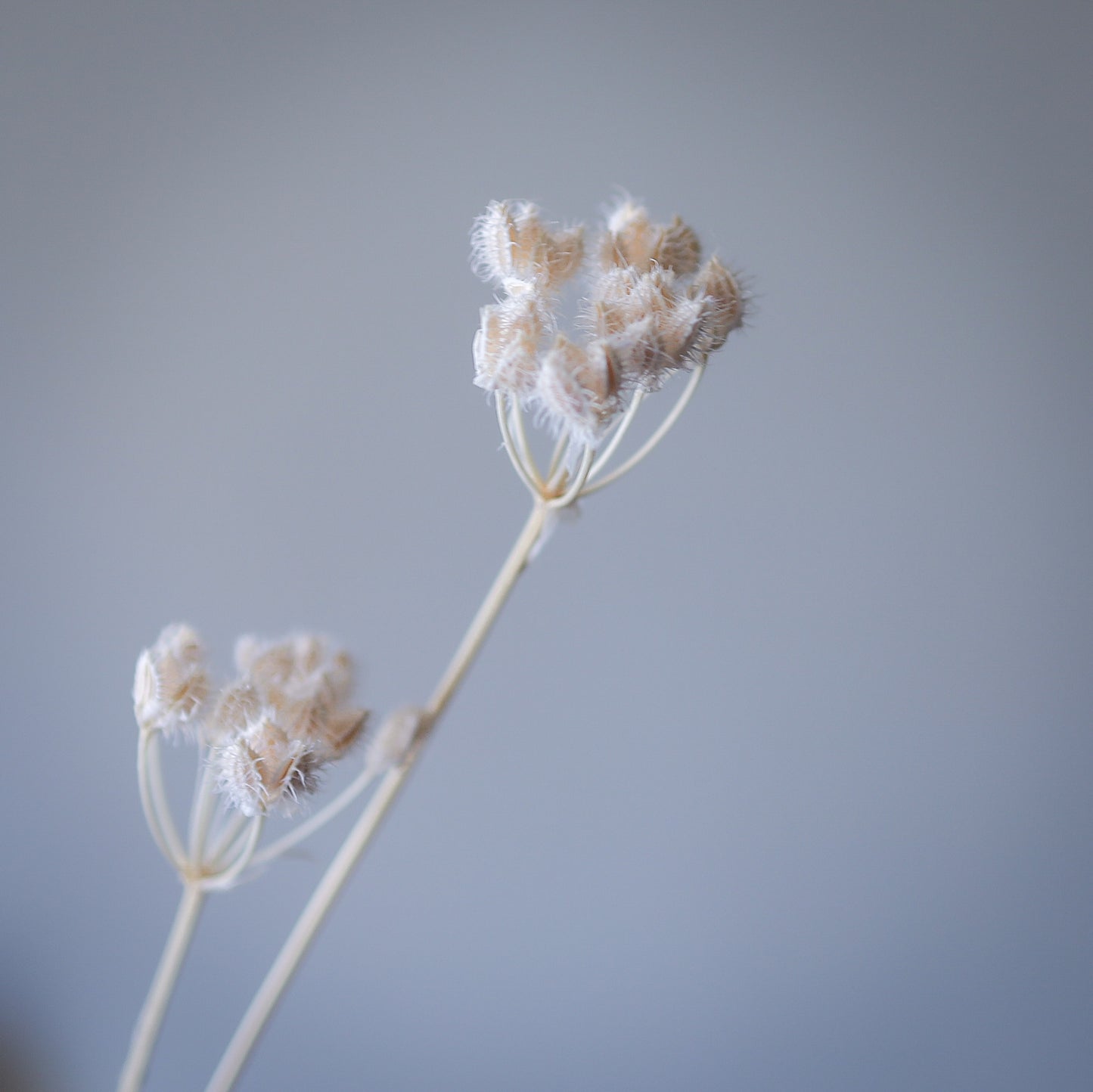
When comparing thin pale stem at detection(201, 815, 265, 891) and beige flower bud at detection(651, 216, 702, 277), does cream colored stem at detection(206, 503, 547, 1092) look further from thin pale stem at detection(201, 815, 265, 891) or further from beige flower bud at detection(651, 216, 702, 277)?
beige flower bud at detection(651, 216, 702, 277)

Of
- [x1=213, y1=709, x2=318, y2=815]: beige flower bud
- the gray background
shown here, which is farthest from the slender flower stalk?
the gray background

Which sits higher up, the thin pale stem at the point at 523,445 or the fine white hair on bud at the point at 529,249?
the fine white hair on bud at the point at 529,249

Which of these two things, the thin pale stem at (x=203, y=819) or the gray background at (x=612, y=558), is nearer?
the thin pale stem at (x=203, y=819)

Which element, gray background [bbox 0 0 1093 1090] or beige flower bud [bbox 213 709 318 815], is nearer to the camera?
beige flower bud [bbox 213 709 318 815]

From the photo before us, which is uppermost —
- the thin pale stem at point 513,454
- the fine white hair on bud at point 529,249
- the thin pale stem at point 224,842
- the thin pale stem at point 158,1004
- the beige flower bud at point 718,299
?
the beige flower bud at point 718,299

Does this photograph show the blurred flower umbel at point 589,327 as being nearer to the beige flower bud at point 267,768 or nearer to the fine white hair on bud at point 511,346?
the fine white hair on bud at point 511,346

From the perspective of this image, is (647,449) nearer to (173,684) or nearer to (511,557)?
(511,557)

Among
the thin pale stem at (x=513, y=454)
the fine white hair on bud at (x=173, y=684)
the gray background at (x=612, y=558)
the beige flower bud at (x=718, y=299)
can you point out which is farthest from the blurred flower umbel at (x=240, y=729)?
the gray background at (x=612, y=558)
